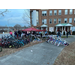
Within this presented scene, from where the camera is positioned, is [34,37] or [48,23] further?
[48,23]

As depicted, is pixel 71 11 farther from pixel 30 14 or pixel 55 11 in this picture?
pixel 30 14

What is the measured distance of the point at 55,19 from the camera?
24938 millimetres

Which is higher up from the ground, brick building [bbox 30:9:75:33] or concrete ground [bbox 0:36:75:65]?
brick building [bbox 30:9:75:33]

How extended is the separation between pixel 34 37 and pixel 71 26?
674 inches

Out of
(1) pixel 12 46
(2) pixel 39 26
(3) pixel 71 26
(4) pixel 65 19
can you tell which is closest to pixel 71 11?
(4) pixel 65 19

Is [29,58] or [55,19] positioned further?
[55,19]

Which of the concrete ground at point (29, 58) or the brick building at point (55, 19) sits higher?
the brick building at point (55, 19)

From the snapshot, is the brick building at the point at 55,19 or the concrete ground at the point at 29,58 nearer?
the concrete ground at the point at 29,58

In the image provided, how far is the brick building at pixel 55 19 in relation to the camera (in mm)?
23375

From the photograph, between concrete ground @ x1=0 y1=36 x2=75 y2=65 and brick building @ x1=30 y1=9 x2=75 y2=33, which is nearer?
concrete ground @ x1=0 y1=36 x2=75 y2=65

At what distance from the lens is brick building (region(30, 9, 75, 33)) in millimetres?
23375

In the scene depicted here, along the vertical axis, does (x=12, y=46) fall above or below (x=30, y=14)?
below

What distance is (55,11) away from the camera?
80.1 ft

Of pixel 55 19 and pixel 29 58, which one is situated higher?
pixel 55 19
